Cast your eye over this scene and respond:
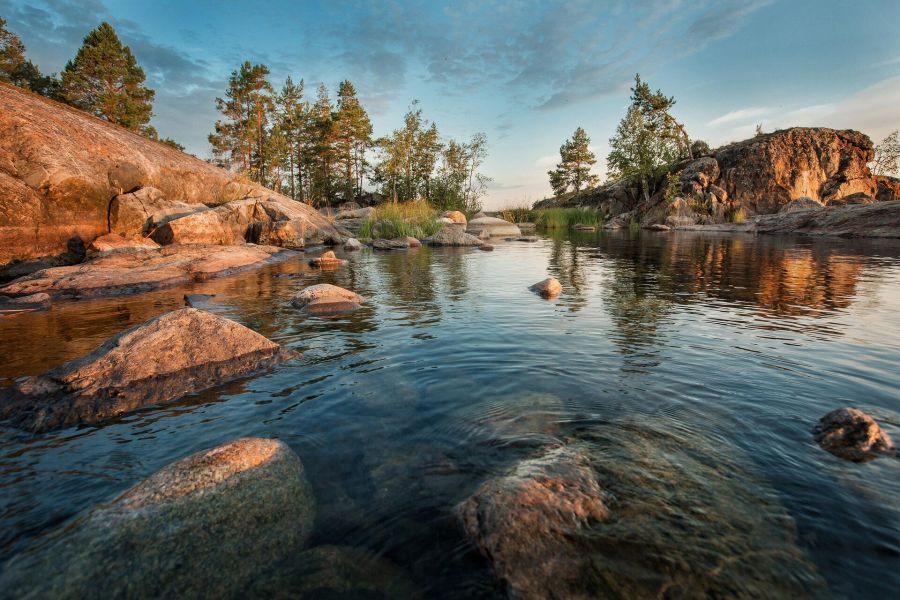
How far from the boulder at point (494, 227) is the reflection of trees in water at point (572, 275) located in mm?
17357

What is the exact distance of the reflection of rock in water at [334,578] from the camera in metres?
2.00

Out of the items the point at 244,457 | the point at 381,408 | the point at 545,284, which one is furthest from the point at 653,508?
the point at 545,284

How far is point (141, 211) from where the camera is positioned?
16062 millimetres

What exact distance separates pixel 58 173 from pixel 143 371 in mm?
13585

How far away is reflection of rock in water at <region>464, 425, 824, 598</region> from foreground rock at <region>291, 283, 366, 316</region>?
634 centimetres

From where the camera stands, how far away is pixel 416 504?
2.64 meters

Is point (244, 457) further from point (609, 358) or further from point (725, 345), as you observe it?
point (725, 345)

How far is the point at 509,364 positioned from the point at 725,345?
10.1 ft

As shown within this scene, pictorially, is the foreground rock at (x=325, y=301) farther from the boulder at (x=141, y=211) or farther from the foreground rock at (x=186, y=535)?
the boulder at (x=141, y=211)

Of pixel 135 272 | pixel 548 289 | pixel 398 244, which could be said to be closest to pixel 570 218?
pixel 398 244

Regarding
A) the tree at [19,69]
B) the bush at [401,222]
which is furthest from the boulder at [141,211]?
the tree at [19,69]

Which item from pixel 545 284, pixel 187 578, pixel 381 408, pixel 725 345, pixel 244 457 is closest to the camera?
pixel 187 578

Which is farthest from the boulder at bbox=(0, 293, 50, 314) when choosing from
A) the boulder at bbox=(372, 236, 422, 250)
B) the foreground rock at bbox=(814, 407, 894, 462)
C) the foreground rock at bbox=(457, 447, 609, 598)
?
the boulder at bbox=(372, 236, 422, 250)

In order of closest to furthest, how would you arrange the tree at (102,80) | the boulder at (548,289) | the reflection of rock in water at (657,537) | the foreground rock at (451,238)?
the reflection of rock in water at (657,537), the boulder at (548,289), the foreground rock at (451,238), the tree at (102,80)
